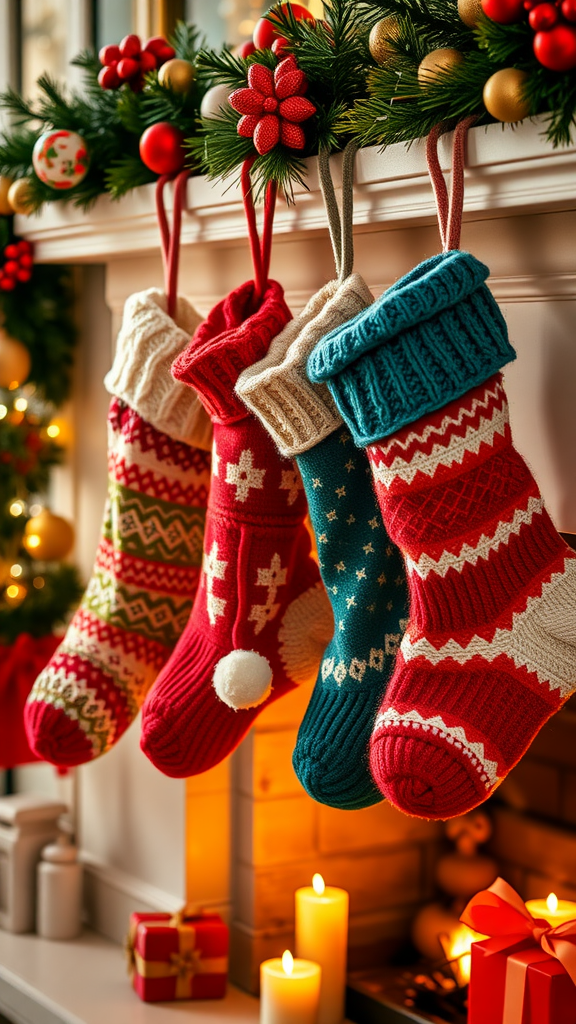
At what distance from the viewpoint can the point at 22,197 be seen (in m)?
1.64

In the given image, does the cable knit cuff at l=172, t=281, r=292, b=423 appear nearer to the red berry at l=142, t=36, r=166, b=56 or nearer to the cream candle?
the red berry at l=142, t=36, r=166, b=56

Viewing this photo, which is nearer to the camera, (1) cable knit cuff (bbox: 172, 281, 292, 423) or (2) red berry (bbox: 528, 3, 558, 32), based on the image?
(2) red berry (bbox: 528, 3, 558, 32)

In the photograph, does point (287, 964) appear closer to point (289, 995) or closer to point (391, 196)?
point (289, 995)

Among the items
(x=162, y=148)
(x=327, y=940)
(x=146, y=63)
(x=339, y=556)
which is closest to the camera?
(x=339, y=556)

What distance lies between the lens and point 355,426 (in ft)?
3.26

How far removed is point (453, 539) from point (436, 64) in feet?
1.25

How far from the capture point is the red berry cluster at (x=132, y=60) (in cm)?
145

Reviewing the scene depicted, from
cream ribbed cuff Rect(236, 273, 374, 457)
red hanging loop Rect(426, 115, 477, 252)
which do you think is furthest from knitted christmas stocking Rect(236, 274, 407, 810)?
red hanging loop Rect(426, 115, 477, 252)

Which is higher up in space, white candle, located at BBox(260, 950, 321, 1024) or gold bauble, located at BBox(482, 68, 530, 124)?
gold bauble, located at BBox(482, 68, 530, 124)

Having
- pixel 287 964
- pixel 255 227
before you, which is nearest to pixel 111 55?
pixel 255 227

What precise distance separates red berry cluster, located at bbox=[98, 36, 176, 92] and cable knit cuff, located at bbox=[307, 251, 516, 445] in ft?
2.11

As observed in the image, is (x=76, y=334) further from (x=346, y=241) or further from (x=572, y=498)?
(x=572, y=498)

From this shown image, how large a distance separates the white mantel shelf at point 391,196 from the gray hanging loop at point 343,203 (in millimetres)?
23

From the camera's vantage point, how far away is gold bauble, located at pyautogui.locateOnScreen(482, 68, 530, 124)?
92 cm
